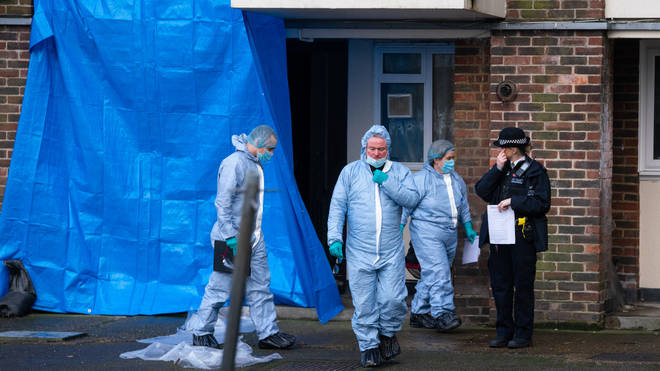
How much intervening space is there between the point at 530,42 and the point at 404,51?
5.08 ft

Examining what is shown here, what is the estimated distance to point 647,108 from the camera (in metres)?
10.1

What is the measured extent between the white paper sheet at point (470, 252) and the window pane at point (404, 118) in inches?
53.0

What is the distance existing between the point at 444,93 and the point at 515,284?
273cm

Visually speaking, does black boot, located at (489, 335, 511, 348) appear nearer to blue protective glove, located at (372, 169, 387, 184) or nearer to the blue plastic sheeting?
the blue plastic sheeting

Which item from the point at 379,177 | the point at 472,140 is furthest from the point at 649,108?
the point at 379,177

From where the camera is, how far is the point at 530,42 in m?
9.40

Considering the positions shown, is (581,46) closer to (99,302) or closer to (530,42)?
(530,42)

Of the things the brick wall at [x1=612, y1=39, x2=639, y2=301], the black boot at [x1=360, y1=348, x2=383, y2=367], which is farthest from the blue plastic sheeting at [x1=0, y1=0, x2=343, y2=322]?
the brick wall at [x1=612, y1=39, x2=639, y2=301]

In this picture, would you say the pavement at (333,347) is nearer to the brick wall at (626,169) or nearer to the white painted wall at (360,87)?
the brick wall at (626,169)

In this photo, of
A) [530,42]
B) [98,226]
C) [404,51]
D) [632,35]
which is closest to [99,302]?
[98,226]

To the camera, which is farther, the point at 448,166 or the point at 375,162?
the point at 448,166

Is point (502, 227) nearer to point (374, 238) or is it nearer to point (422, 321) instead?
point (374, 238)

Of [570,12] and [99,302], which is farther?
[99,302]

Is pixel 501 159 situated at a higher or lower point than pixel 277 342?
higher
